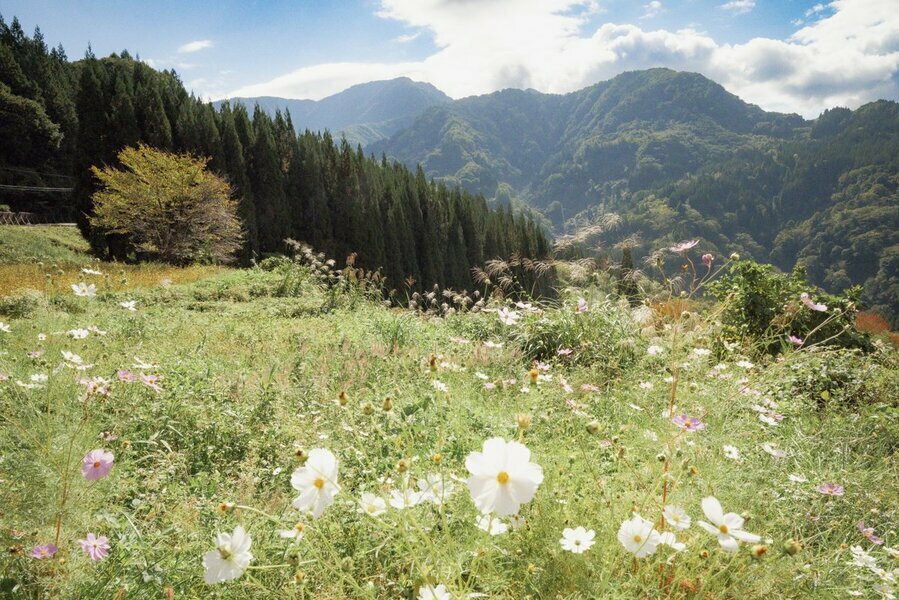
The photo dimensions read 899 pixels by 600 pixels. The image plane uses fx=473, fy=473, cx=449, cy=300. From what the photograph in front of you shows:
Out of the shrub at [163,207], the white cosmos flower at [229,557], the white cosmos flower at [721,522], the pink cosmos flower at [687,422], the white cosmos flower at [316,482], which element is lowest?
the pink cosmos flower at [687,422]

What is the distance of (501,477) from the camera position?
3.25 ft

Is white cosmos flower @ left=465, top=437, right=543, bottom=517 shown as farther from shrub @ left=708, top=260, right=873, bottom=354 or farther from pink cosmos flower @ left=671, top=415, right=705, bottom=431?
shrub @ left=708, top=260, right=873, bottom=354

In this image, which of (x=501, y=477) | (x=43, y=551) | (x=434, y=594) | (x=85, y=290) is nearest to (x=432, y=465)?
(x=434, y=594)

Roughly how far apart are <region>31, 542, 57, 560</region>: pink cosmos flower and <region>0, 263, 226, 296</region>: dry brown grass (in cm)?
791

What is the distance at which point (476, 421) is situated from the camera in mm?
2961

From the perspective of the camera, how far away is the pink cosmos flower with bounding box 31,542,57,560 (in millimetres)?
1445

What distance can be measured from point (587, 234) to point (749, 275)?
8.17 ft

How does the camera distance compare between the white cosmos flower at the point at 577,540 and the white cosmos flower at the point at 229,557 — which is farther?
the white cosmos flower at the point at 577,540

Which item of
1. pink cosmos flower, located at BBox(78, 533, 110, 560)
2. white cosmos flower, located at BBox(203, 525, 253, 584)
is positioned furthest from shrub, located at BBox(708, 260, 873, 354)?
pink cosmos flower, located at BBox(78, 533, 110, 560)

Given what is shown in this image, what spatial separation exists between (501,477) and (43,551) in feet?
4.94

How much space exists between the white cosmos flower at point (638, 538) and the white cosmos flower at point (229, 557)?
885 mm

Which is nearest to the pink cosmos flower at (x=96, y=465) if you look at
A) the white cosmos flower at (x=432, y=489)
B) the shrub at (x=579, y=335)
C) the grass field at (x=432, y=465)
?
the grass field at (x=432, y=465)

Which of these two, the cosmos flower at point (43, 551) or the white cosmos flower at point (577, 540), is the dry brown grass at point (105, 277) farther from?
the white cosmos flower at point (577, 540)

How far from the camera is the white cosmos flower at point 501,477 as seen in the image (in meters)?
0.96
